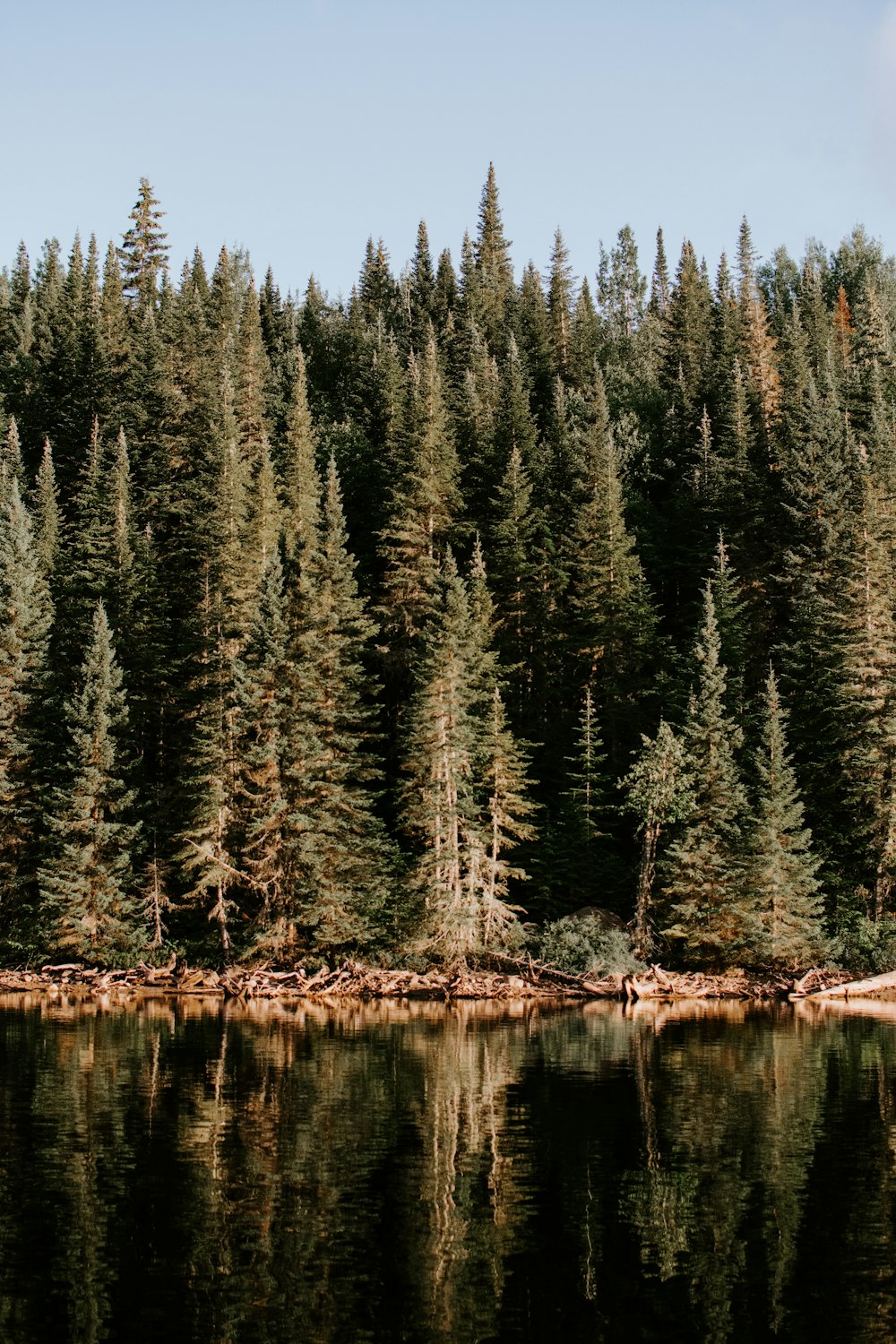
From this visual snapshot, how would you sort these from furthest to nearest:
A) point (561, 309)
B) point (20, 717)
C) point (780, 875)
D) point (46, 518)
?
1. point (561, 309)
2. point (46, 518)
3. point (20, 717)
4. point (780, 875)

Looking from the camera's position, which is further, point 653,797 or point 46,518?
point 46,518

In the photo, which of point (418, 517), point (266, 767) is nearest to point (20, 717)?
point (266, 767)

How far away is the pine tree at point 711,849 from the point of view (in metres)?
53.2

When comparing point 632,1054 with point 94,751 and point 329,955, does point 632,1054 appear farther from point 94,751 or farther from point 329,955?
point 94,751

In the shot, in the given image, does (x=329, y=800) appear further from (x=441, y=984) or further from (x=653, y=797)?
(x=653, y=797)

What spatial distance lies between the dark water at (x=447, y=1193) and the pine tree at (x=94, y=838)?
1963cm

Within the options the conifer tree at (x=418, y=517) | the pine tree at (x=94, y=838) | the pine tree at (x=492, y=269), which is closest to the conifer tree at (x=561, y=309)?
the pine tree at (x=492, y=269)

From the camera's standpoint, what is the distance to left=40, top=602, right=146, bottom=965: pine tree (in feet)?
178

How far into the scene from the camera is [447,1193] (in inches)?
741

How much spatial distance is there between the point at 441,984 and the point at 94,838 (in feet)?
57.1

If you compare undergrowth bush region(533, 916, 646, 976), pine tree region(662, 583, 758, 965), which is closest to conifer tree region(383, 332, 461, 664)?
pine tree region(662, 583, 758, 965)

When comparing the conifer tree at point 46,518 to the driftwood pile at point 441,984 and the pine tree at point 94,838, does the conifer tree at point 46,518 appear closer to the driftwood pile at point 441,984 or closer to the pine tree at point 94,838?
the pine tree at point 94,838

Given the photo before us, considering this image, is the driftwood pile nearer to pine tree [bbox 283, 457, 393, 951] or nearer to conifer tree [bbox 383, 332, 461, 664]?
pine tree [bbox 283, 457, 393, 951]

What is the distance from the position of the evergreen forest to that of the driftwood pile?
130 cm
